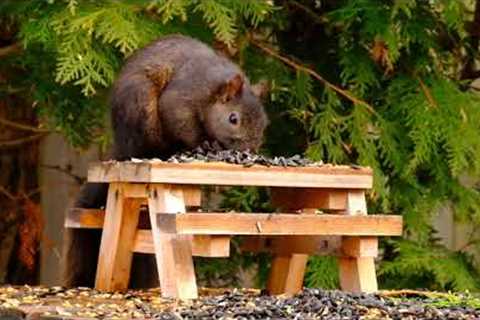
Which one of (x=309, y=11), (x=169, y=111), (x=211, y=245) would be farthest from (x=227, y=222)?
(x=309, y=11)

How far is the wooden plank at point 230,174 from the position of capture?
3756mm

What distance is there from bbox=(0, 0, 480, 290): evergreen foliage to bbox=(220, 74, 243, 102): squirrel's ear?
56 centimetres

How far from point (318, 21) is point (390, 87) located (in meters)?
0.46

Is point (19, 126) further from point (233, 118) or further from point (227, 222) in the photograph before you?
point (227, 222)

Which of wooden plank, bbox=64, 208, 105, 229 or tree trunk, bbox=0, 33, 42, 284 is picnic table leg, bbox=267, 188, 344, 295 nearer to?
wooden plank, bbox=64, 208, 105, 229

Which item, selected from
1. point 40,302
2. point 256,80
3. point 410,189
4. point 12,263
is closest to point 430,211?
point 410,189

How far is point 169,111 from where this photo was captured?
15.0 ft

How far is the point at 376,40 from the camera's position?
555 centimetres

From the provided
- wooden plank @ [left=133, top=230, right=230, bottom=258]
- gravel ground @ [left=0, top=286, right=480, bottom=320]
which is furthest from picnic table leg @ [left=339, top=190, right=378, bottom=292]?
wooden plank @ [left=133, top=230, right=230, bottom=258]

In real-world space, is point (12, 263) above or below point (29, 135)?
below

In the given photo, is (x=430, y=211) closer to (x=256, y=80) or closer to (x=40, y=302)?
(x=256, y=80)

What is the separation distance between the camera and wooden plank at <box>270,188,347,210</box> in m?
4.11

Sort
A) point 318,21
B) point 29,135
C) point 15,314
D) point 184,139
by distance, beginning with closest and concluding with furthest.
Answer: point 15,314 < point 184,139 < point 318,21 < point 29,135

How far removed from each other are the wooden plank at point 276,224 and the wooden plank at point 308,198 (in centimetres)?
12
